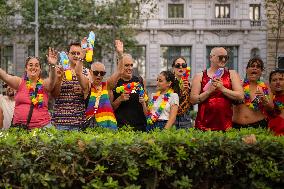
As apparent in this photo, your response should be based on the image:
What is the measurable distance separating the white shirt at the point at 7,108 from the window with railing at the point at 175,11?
31637mm

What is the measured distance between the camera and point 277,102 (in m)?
7.51

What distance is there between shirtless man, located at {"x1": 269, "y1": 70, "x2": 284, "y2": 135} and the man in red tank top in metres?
0.48

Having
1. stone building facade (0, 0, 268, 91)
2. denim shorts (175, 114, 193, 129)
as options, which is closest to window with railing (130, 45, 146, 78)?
stone building facade (0, 0, 268, 91)

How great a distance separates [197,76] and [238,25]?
33289 mm

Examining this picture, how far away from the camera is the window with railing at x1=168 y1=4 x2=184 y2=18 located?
1608 inches

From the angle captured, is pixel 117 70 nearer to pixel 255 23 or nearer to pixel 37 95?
pixel 37 95

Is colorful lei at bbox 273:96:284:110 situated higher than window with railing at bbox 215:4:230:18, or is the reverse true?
window with railing at bbox 215:4:230:18

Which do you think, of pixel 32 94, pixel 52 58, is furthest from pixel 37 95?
pixel 52 58

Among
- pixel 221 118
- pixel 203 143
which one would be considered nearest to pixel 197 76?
pixel 221 118

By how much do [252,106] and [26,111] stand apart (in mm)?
3227

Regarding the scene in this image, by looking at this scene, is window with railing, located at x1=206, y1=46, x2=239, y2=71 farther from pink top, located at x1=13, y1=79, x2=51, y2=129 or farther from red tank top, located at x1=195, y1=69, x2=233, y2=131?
pink top, located at x1=13, y1=79, x2=51, y2=129

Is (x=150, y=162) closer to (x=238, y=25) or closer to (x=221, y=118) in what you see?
(x=221, y=118)

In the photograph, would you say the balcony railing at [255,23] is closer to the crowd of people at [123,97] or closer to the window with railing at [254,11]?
the window with railing at [254,11]

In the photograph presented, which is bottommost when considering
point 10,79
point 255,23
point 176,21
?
point 10,79
